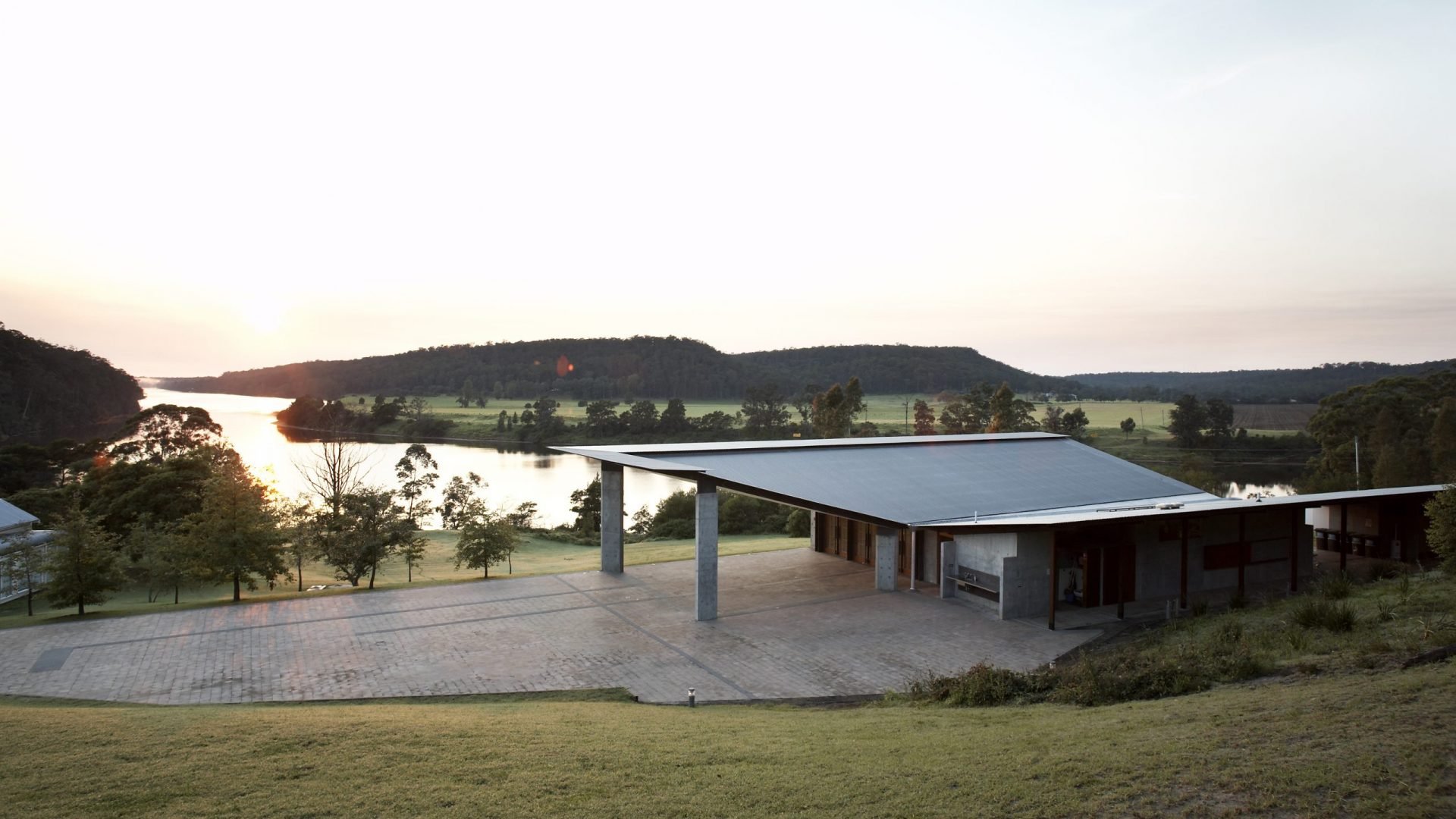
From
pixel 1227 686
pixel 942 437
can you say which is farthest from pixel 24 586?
pixel 1227 686

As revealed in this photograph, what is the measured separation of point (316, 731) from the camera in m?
7.61

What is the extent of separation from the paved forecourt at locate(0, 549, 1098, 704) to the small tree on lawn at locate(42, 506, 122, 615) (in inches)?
49.9

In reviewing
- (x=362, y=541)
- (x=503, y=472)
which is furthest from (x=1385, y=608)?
(x=503, y=472)

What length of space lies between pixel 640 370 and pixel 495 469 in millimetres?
35757

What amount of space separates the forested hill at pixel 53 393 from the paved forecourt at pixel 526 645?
43.2m

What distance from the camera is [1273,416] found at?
263 feet

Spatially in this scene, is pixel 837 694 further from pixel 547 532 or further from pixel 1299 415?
pixel 1299 415

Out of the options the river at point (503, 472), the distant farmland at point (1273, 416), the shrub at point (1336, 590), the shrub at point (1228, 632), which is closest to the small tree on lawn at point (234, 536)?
the shrub at point (1228, 632)

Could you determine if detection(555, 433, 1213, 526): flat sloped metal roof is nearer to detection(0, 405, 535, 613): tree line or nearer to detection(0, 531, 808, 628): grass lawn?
detection(0, 531, 808, 628): grass lawn

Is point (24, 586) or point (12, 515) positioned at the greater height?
point (12, 515)

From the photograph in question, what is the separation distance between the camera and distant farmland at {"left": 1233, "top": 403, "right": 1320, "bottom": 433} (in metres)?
72.2

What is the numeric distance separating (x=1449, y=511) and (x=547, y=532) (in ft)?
107

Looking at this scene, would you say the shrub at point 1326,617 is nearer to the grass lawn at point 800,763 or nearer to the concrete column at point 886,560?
the grass lawn at point 800,763

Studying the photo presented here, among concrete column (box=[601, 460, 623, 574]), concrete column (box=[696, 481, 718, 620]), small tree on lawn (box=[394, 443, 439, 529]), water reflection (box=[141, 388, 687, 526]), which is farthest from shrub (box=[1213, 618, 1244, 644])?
water reflection (box=[141, 388, 687, 526])
